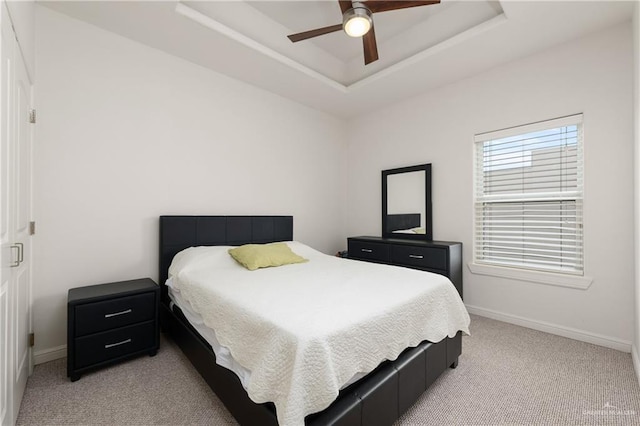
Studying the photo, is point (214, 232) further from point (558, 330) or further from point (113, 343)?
point (558, 330)

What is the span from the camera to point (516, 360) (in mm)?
2215

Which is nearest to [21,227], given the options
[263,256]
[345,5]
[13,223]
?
[13,223]

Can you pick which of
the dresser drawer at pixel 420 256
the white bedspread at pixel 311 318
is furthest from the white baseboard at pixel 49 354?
the dresser drawer at pixel 420 256

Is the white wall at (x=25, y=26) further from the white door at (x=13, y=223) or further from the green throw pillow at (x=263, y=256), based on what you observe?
the green throw pillow at (x=263, y=256)

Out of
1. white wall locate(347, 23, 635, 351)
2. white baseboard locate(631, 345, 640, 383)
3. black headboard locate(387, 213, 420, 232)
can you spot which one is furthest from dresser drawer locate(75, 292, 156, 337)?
white baseboard locate(631, 345, 640, 383)

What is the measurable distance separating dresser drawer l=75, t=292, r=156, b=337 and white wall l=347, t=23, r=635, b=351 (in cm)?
322

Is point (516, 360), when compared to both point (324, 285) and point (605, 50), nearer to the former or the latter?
point (324, 285)

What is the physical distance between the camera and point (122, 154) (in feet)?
8.43

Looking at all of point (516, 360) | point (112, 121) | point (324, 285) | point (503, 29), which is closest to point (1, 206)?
point (112, 121)

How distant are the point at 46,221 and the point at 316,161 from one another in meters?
3.08

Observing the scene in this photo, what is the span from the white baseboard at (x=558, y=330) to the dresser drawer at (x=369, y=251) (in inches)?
44.8

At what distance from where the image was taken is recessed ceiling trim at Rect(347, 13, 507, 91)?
243cm

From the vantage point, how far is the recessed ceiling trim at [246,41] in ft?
7.57

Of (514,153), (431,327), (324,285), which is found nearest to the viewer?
(431,327)
